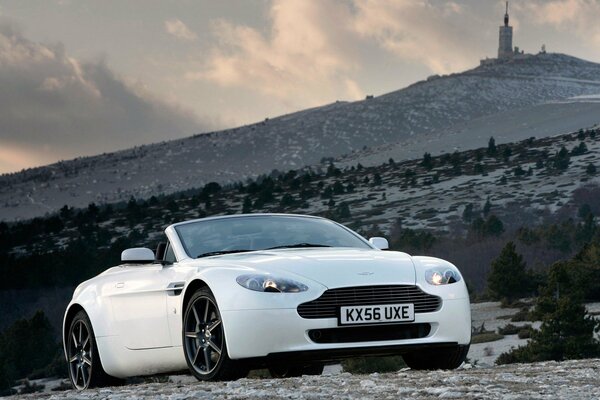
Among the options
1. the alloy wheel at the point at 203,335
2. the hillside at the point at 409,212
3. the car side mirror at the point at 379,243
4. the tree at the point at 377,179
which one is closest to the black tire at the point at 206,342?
the alloy wheel at the point at 203,335

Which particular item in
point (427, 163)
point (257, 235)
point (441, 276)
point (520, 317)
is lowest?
point (520, 317)

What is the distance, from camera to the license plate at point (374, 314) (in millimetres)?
9438

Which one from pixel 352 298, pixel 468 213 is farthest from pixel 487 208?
pixel 352 298

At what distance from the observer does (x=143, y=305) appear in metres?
10.5

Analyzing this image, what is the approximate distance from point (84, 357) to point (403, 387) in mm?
4238

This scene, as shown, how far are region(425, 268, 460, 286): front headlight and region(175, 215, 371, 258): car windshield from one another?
4.11ft

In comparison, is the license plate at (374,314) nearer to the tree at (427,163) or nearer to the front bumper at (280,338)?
the front bumper at (280,338)

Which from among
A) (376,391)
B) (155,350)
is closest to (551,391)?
(376,391)

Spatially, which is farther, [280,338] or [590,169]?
[590,169]

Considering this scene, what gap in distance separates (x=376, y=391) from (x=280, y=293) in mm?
1537

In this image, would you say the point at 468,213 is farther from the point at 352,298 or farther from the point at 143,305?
the point at 352,298

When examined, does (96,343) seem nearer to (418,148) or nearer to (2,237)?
(2,237)

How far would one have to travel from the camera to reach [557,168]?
120 metres

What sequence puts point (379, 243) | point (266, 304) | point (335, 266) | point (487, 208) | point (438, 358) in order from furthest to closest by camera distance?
point (487, 208) → point (379, 243) → point (438, 358) → point (335, 266) → point (266, 304)
